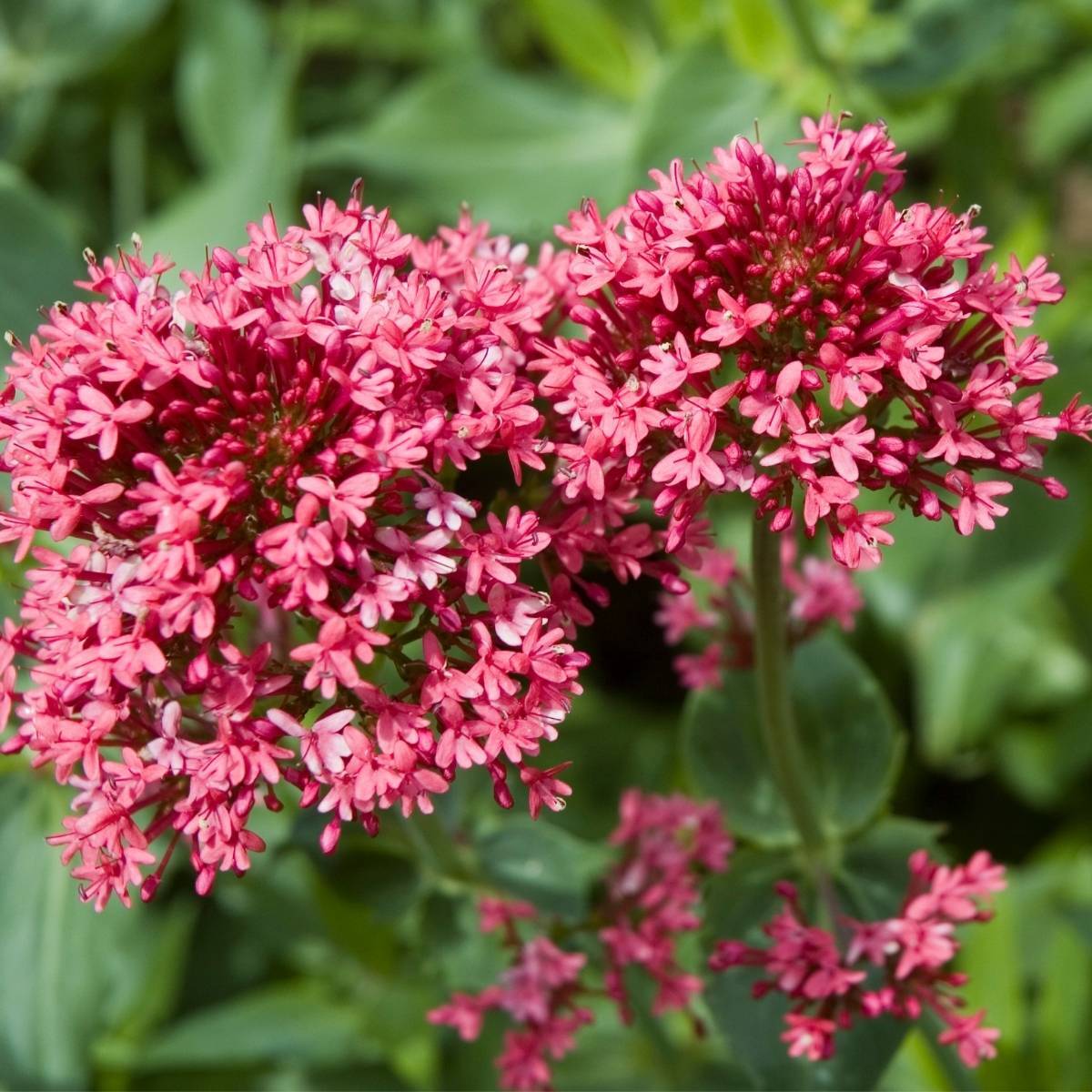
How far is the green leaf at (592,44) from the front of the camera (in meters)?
3.63

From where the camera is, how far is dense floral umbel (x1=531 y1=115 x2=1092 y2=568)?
150 centimetres

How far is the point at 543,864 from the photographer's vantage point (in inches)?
86.7

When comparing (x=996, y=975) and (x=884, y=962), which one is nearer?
(x=884, y=962)

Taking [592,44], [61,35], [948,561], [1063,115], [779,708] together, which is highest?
[61,35]

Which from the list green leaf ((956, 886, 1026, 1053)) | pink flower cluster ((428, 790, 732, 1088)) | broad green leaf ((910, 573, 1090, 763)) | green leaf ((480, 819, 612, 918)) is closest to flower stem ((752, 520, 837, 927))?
pink flower cluster ((428, 790, 732, 1088))

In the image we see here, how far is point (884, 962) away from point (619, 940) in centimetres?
40

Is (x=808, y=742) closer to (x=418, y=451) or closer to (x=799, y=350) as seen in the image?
(x=799, y=350)

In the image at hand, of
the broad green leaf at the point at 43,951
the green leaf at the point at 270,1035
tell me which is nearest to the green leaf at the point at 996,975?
the green leaf at the point at 270,1035

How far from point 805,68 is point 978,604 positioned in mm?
1422

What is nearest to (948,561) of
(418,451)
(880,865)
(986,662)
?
(986,662)

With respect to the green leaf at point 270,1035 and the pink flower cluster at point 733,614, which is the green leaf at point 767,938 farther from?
the green leaf at point 270,1035

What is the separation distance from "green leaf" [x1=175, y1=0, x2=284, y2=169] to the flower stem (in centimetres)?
237

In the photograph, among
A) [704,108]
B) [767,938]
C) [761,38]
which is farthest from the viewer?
[761,38]

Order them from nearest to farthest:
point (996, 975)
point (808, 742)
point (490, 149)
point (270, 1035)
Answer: point (808, 742), point (996, 975), point (270, 1035), point (490, 149)
